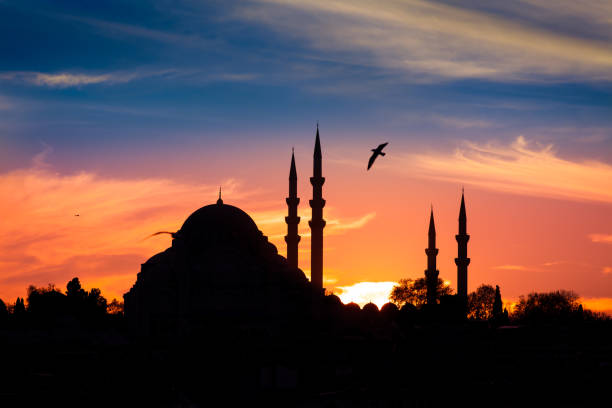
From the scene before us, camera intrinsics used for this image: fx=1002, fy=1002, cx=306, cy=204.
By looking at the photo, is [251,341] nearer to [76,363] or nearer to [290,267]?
[76,363]

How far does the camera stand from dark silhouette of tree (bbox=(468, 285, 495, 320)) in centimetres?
9500

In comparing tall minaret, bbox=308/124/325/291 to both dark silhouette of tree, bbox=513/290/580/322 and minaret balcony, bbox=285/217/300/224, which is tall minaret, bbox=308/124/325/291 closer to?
minaret balcony, bbox=285/217/300/224

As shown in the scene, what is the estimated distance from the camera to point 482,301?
97312 millimetres

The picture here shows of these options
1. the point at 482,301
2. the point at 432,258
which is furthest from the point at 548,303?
the point at 432,258

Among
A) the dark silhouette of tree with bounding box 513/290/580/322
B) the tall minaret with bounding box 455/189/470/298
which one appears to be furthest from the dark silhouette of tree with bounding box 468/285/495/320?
the tall minaret with bounding box 455/189/470/298

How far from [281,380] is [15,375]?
10.4 metres

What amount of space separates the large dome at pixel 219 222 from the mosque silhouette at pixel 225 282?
0.06 m

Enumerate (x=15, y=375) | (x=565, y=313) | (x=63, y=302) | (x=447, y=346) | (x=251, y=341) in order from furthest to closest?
(x=565, y=313), (x=63, y=302), (x=447, y=346), (x=251, y=341), (x=15, y=375)

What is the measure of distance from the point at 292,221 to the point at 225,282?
26.5ft

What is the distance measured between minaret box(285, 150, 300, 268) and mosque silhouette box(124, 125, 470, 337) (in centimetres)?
186

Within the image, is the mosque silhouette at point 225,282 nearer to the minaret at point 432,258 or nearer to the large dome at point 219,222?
the large dome at point 219,222

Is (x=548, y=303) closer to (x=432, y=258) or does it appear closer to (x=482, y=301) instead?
(x=482, y=301)

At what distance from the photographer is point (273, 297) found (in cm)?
5350

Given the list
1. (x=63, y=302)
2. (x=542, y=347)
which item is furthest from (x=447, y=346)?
(x=63, y=302)
